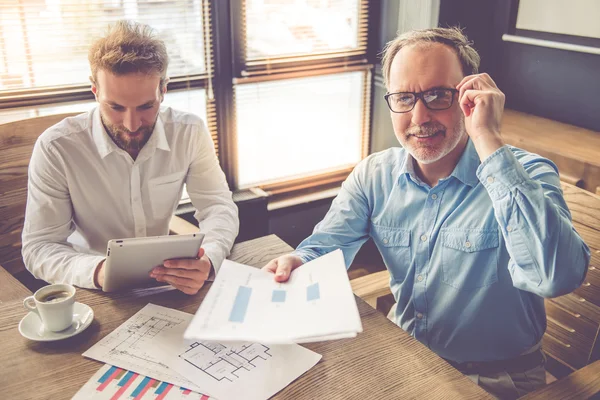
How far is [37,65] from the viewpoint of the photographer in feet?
7.68

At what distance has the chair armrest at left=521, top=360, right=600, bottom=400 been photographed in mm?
1107

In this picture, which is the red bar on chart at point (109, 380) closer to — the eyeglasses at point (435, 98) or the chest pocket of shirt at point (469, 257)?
the chest pocket of shirt at point (469, 257)

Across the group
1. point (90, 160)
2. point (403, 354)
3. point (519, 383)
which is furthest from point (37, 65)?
point (519, 383)

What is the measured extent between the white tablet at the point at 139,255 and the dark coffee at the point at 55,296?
4.1 inches

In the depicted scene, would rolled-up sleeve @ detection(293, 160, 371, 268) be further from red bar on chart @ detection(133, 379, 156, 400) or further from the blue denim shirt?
red bar on chart @ detection(133, 379, 156, 400)

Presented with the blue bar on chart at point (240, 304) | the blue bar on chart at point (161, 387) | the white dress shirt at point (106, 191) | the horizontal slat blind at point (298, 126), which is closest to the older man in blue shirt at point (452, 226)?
the blue bar on chart at point (240, 304)

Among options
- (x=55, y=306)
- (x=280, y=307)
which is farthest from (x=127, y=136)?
(x=280, y=307)

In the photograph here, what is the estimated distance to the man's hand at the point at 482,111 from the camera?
51.1 inches

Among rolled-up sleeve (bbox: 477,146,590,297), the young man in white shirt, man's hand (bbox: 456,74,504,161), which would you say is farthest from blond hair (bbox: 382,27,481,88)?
the young man in white shirt

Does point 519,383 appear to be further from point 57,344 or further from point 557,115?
point 557,115

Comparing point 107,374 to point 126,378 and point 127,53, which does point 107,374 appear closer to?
point 126,378

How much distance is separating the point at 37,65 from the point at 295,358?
70.7 inches

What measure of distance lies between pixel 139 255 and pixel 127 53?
634 mm

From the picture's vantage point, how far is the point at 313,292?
1.23 metres
